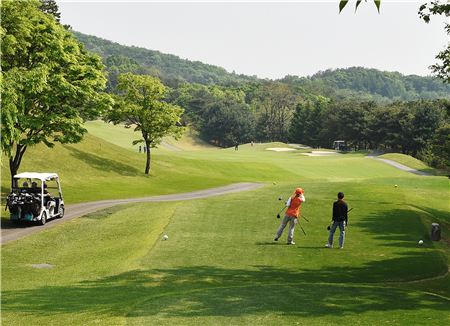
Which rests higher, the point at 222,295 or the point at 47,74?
the point at 47,74

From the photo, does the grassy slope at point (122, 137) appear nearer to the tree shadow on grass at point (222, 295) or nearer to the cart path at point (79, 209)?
the cart path at point (79, 209)

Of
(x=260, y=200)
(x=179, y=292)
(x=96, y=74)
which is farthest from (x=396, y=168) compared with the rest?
(x=179, y=292)

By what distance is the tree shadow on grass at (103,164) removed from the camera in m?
65.9

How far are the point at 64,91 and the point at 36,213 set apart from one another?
895cm

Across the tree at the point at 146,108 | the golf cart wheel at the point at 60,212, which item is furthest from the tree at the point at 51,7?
the golf cart wheel at the point at 60,212

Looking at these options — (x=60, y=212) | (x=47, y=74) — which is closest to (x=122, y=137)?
(x=60, y=212)

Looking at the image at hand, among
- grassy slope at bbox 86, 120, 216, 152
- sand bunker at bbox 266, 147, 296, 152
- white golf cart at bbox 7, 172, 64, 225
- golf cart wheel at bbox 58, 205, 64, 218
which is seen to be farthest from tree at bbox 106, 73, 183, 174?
grassy slope at bbox 86, 120, 216, 152

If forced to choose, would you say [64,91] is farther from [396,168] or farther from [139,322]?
[396,168]

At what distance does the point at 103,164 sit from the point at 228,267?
4849 centimetres

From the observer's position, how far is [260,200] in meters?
42.6

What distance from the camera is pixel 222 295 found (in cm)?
1631

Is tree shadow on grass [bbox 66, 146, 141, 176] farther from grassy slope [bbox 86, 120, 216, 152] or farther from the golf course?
grassy slope [bbox 86, 120, 216, 152]

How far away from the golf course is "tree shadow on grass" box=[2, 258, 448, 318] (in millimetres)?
34

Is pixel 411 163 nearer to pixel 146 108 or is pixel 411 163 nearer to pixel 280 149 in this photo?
pixel 280 149
